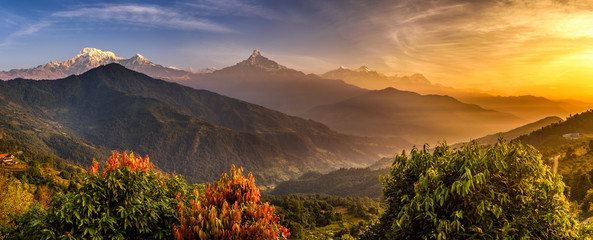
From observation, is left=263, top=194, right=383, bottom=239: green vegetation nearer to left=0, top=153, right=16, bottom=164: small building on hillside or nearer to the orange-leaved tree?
the orange-leaved tree

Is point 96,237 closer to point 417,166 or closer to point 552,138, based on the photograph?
point 417,166

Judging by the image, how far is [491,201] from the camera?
9.95 meters

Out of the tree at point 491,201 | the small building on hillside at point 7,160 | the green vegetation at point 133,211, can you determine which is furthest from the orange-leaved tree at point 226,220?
the small building on hillside at point 7,160

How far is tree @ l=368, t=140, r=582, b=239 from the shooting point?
934 cm

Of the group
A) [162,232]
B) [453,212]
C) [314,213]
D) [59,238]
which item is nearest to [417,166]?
[453,212]

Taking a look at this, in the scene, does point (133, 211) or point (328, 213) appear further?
point (328, 213)

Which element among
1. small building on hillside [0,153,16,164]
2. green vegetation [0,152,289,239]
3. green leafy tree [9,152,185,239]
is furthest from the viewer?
small building on hillside [0,153,16,164]

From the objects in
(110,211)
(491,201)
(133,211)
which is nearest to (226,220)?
(133,211)

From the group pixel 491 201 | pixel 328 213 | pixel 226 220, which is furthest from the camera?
pixel 328 213

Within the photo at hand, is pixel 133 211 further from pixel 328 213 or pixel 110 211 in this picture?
pixel 328 213

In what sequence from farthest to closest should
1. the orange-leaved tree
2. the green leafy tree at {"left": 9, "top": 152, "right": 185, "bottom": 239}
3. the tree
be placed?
1. the green leafy tree at {"left": 9, "top": 152, "right": 185, "bottom": 239}
2. the tree
3. the orange-leaved tree

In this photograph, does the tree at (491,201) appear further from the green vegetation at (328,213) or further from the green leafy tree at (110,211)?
the green vegetation at (328,213)

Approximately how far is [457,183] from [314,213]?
376 feet

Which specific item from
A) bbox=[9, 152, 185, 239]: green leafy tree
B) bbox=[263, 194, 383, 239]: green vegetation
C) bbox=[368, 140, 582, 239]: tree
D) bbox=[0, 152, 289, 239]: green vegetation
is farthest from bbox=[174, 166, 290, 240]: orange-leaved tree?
bbox=[263, 194, 383, 239]: green vegetation
